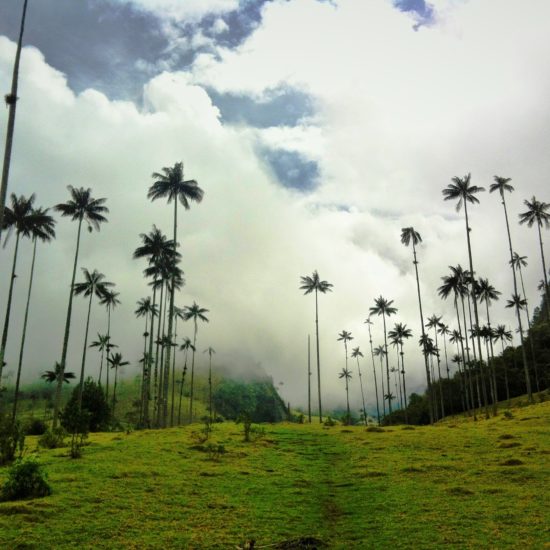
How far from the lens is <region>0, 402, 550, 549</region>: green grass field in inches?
511

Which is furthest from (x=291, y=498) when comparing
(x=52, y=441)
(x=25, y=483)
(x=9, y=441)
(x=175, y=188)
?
(x=175, y=188)

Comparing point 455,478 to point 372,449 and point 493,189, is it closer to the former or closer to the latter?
point 372,449

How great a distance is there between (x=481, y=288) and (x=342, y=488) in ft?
210

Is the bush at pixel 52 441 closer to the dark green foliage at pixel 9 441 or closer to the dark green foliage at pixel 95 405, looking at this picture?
the dark green foliage at pixel 9 441

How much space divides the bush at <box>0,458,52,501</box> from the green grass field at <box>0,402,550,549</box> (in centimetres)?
80

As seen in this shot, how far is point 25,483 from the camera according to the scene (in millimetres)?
16719

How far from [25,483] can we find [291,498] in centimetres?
965

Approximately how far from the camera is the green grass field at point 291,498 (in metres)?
13.0

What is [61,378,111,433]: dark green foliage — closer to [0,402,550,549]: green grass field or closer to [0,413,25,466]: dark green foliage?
[0,402,550,549]: green grass field

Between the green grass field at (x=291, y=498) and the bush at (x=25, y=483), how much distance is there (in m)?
0.80

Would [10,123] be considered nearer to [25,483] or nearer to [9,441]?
[25,483]

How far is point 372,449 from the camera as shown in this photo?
1209 inches

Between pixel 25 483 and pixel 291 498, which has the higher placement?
pixel 25 483

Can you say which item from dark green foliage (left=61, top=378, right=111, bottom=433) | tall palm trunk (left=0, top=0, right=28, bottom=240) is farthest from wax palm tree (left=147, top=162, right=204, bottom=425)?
tall palm trunk (left=0, top=0, right=28, bottom=240)
